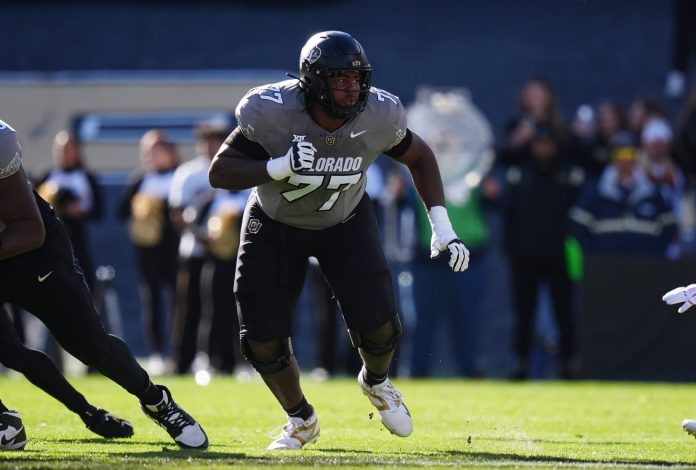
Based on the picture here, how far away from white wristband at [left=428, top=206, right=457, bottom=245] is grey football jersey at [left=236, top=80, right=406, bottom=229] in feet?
1.38

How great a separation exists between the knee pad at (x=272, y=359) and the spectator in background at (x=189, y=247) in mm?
5860

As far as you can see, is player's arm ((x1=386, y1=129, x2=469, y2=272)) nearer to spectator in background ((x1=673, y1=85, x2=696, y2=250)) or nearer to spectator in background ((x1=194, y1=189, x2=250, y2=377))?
spectator in background ((x1=194, y1=189, x2=250, y2=377))

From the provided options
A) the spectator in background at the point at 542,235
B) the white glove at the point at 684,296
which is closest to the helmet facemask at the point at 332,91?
the white glove at the point at 684,296

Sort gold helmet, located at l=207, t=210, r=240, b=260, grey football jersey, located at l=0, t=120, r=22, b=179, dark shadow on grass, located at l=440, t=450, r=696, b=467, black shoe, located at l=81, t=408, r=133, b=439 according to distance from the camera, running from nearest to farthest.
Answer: dark shadow on grass, located at l=440, t=450, r=696, b=467 < grey football jersey, located at l=0, t=120, r=22, b=179 < black shoe, located at l=81, t=408, r=133, b=439 < gold helmet, located at l=207, t=210, r=240, b=260

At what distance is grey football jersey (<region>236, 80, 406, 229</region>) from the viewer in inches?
255

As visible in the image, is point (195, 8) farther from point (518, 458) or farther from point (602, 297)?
point (518, 458)

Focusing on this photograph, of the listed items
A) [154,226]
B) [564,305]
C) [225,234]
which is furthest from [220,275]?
[564,305]

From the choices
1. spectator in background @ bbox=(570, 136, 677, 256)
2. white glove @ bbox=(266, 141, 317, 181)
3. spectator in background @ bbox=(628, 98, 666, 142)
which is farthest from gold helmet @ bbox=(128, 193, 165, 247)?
white glove @ bbox=(266, 141, 317, 181)

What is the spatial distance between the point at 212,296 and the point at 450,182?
2337mm

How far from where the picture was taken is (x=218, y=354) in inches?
492

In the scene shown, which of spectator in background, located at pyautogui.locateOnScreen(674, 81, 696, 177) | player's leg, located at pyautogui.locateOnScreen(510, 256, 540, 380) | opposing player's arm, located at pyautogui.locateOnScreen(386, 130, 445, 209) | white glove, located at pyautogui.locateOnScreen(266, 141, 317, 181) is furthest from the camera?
spectator in background, located at pyautogui.locateOnScreen(674, 81, 696, 177)

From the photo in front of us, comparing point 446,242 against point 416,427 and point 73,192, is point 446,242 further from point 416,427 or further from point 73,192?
point 73,192

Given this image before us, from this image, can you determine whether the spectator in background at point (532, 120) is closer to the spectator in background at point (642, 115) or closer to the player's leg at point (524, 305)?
the spectator in background at point (642, 115)

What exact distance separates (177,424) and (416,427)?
1774 mm
